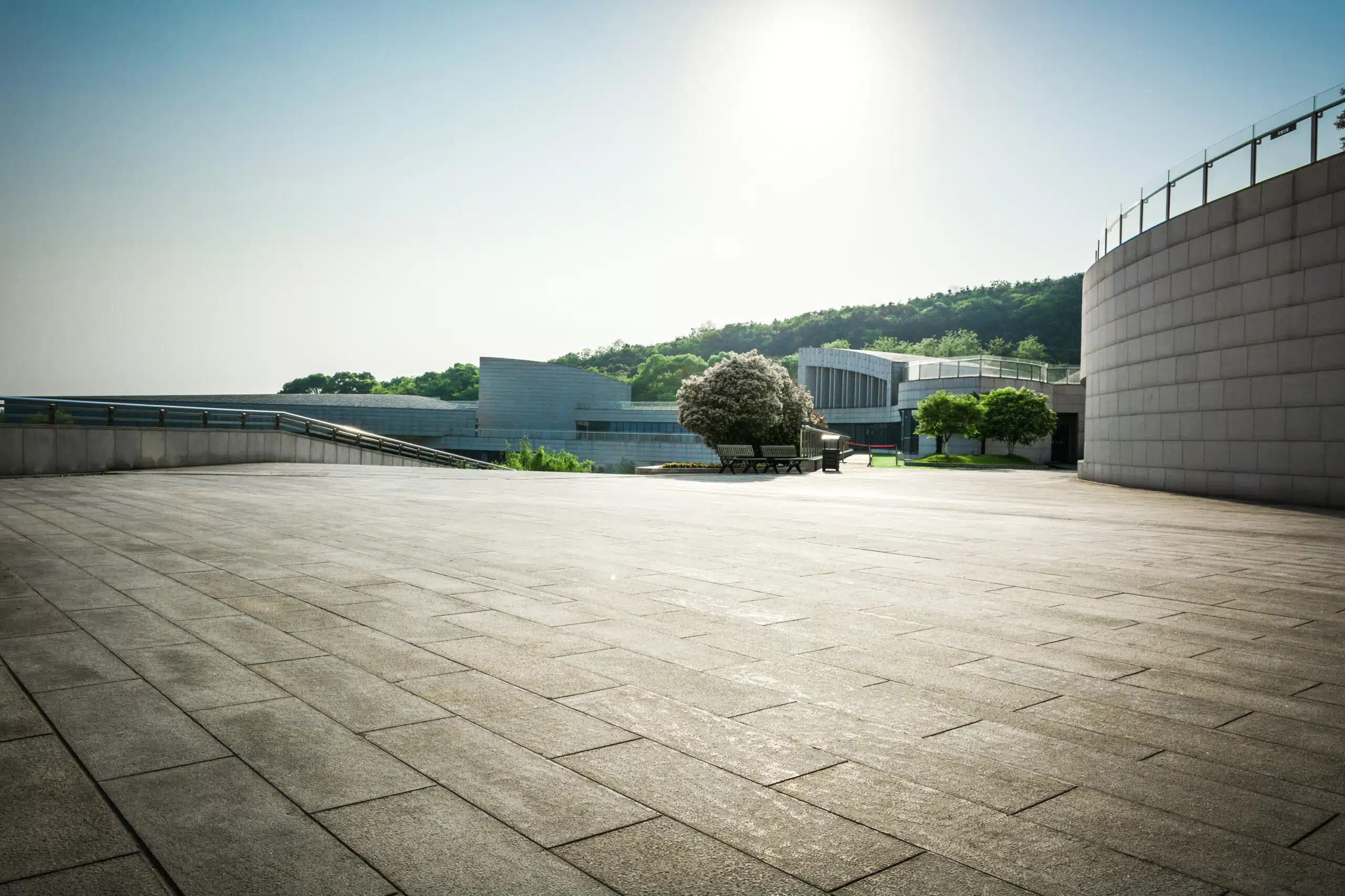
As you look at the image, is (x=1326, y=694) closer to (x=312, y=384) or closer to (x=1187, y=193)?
(x=1187, y=193)

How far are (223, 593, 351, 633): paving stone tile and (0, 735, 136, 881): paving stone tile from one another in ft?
6.59

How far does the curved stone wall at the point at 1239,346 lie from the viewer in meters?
15.6

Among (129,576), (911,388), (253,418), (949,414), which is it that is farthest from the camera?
(911,388)

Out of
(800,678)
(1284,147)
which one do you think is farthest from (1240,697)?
(1284,147)

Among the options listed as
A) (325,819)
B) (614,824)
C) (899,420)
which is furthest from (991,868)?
(899,420)

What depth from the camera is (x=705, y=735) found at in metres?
3.42

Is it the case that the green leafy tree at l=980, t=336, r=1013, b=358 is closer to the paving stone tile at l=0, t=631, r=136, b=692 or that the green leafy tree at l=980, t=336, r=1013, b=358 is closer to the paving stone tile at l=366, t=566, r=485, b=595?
the paving stone tile at l=366, t=566, r=485, b=595

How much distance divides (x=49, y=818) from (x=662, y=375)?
455ft

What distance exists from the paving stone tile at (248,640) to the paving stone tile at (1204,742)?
3.72 meters

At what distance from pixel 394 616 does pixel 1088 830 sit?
13.7 ft

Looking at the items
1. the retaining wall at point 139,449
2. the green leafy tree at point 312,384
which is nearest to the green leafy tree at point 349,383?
the green leafy tree at point 312,384

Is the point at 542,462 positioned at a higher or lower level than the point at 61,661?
lower

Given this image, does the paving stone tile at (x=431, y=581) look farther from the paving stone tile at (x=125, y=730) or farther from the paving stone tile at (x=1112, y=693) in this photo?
the paving stone tile at (x=1112, y=693)

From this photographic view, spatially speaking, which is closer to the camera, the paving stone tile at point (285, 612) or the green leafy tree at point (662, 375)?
the paving stone tile at point (285, 612)
